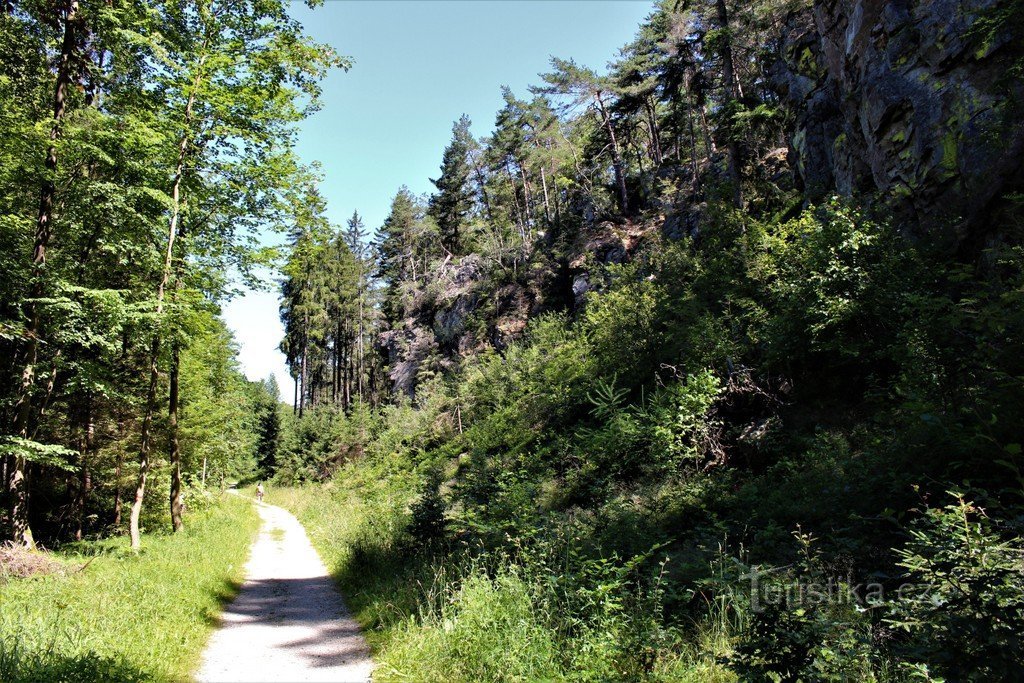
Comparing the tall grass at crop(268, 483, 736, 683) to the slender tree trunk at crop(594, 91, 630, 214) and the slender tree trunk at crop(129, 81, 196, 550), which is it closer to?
the slender tree trunk at crop(129, 81, 196, 550)

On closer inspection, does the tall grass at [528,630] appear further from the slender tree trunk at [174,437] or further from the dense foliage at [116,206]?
the slender tree trunk at [174,437]

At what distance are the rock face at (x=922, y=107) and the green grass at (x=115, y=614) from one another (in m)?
13.1

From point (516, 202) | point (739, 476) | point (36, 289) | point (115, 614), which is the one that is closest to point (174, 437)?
point (36, 289)

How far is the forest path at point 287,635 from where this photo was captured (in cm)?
583

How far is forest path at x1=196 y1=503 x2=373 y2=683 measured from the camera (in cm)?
583

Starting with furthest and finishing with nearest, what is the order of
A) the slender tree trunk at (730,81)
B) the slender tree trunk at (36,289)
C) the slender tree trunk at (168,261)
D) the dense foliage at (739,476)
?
the slender tree trunk at (730,81), the slender tree trunk at (168,261), the slender tree trunk at (36,289), the dense foliage at (739,476)

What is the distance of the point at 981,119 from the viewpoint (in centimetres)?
861

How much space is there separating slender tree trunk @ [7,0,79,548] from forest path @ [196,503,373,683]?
4.16 meters

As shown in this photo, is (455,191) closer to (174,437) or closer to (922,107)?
(174,437)

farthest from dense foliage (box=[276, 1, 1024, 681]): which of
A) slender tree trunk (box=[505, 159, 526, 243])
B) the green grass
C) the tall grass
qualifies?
slender tree trunk (box=[505, 159, 526, 243])

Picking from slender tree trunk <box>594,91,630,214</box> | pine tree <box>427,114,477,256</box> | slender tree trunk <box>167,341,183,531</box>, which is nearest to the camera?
slender tree trunk <box>167,341,183,531</box>

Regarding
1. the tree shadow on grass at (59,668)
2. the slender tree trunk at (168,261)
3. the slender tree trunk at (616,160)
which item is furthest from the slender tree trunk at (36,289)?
the slender tree trunk at (616,160)

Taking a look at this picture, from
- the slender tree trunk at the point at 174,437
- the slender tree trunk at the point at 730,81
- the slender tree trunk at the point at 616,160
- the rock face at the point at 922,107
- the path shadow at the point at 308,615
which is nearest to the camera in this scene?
the path shadow at the point at 308,615

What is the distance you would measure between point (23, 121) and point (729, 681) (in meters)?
14.6
